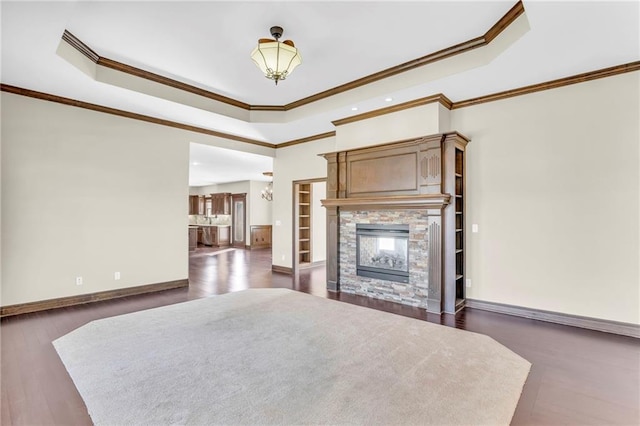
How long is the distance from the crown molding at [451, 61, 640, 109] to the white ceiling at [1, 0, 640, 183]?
0.11 m

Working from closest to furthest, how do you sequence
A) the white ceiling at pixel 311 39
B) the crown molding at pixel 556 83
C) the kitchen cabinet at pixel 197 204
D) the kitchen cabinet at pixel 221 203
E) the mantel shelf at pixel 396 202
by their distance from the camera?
the white ceiling at pixel 311 39, the crown molding at pixel 556 83, the mantel shelf at pixel 396 202, the kitchen cabinet at pixel 221 203, the kitchen cabinet at pixel 197 204

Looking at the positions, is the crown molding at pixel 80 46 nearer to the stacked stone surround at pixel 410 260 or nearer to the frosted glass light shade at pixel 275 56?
the frosted glass light shade at pixel 275 56

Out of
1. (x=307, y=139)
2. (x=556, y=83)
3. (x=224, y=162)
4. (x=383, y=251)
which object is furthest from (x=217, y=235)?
(x=556, y=83)

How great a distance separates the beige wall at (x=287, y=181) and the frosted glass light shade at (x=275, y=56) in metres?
3.52

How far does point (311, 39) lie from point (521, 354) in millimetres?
3975

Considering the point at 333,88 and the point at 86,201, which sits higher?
the point at 333,88

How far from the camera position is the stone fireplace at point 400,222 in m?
4.49

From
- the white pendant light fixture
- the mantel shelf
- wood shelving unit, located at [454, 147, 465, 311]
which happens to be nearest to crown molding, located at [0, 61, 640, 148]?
wood shelving unit, located at [454, 147, 465, 311]

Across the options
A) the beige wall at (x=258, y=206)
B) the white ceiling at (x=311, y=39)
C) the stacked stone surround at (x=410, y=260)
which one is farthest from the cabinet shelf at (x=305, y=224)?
the beige wall at (x=258, y=206)

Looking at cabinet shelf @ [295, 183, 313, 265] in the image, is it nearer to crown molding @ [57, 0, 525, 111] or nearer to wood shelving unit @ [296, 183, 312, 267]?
wood shelving unit @ [296, 183, 312, 267]

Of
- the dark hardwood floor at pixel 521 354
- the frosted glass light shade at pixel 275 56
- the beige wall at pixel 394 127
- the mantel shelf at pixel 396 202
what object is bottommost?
the dark hardwood floor at pixel 521 354

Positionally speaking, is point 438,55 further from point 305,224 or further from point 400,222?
point 305,224

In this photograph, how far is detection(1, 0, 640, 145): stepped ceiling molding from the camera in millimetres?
2947

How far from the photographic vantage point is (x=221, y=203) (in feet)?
46.1
